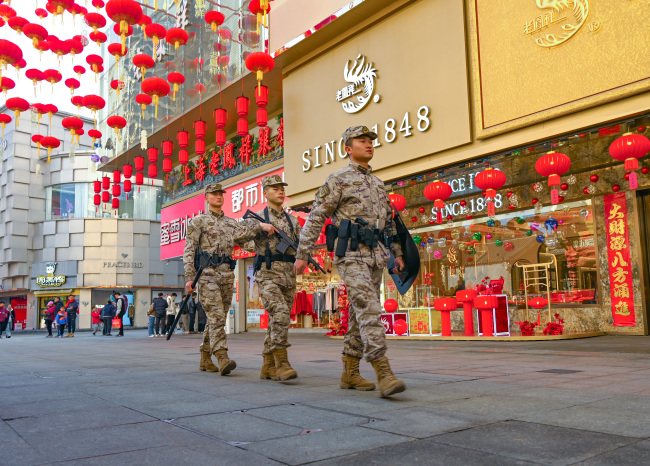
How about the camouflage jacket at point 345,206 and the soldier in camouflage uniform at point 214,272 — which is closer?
the camouflage jacket at point 345,206

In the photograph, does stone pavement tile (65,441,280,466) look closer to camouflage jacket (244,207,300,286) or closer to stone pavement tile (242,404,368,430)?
stone pavement tile (242,404,368,430)

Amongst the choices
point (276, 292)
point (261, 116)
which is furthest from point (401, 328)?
point (276, 292)

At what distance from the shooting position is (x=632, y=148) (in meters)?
7.30

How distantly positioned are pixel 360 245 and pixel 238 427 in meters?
1.58

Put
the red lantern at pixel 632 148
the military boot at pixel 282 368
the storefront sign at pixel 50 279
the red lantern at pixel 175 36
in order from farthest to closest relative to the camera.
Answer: the storefront sign at pixel 50 279 → the red lantern at pixel 175 36 → the red lantern at pixel 632 148 → the military boot at pixel 282 368

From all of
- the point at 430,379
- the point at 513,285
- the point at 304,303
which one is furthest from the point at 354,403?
the point at 304,303

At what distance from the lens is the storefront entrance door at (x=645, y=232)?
980 centimetres

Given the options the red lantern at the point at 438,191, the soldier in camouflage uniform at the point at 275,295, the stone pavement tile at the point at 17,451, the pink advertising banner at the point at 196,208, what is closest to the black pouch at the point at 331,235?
the soldier in camouflage uniform at the point at 275,295

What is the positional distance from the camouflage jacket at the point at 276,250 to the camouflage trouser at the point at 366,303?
3.44 feet

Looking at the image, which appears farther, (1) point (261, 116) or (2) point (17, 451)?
(1) point (261, 116)

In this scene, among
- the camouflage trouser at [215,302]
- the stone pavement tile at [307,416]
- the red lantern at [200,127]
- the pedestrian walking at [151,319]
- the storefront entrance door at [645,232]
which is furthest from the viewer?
the pedestrian walking at [151,319]

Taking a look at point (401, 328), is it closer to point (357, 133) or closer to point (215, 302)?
point (215, 302)

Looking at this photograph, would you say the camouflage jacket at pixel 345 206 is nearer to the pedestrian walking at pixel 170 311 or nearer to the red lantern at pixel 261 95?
the red lantern at pixel 261 95

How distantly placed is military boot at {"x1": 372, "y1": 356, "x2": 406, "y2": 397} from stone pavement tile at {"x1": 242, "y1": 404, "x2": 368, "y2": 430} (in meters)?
0.51
